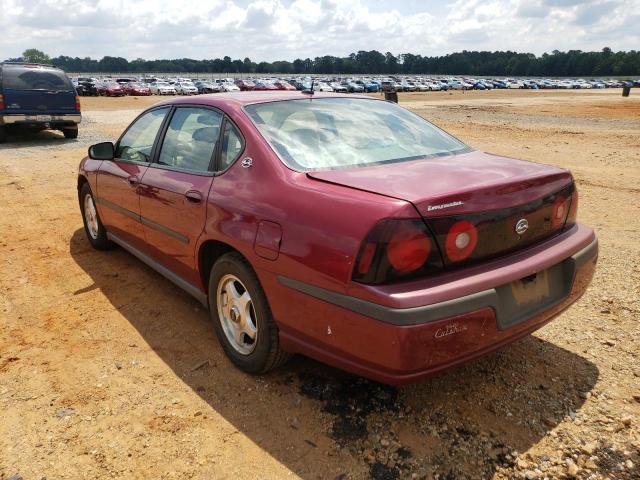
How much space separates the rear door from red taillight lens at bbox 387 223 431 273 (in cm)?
1318

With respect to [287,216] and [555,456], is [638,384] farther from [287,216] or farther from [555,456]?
[287,216]

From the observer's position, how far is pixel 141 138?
421cm

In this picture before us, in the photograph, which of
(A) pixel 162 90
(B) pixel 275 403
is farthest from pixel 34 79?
(A) pixel 162 90

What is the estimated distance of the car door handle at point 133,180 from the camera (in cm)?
396

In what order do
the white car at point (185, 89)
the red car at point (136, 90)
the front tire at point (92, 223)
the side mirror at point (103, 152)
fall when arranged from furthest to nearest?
the white car at point (185, 89) < the red car at point (136, 90) < the front tire at point (92, 223) < the side mirror at point (103, 152)

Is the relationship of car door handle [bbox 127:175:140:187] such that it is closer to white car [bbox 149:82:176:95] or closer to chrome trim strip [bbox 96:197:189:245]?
chrome trim strip [bbox 96:197:189:245]

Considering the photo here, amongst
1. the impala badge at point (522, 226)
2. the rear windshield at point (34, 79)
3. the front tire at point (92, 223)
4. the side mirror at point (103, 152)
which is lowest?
the front tire at point (92, 223)

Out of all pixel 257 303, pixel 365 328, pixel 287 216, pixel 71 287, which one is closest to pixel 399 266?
pixel 365 328

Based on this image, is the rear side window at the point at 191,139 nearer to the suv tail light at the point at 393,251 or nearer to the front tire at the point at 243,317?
the front tire at the point at 243,317

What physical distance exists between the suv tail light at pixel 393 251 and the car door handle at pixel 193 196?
53.5 inches

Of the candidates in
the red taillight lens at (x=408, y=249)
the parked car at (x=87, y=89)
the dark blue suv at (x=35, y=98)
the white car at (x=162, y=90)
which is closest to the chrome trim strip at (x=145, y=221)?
the red taillight lens at (x=408, y=249)

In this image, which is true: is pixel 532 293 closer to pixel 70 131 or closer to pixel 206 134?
pixel 206 134

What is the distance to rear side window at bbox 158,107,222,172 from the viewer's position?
3.30 meters

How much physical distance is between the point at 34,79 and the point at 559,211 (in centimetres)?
1369
